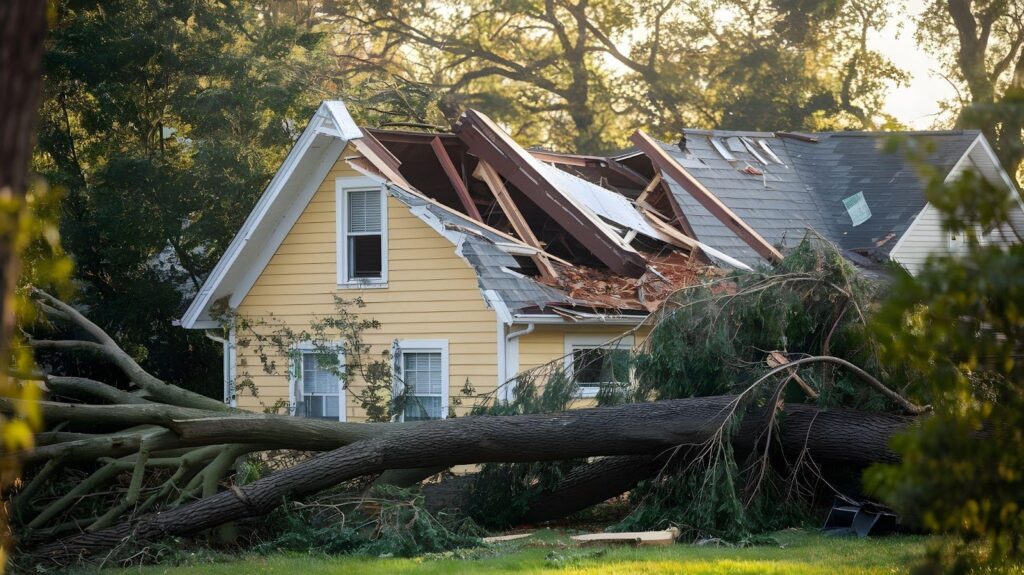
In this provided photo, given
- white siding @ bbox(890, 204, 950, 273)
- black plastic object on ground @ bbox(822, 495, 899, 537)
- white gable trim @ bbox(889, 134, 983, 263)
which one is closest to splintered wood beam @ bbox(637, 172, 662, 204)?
white gable trim @ bbox(889, 134, 983, 263)

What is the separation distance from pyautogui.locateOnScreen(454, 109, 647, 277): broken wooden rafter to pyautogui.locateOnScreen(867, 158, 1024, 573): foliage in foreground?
37.9ft

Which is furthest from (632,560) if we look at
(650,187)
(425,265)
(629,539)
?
(650,187)

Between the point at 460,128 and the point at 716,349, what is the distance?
761cm

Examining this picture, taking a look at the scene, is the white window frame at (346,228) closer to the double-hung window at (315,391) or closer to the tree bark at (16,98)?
the double-hung window at (315,391)

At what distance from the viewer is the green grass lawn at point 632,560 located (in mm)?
8805

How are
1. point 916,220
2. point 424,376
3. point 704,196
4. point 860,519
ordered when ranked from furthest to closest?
1. point 916,220
2. point 704,196
3. point 424,376
4. point 860,519

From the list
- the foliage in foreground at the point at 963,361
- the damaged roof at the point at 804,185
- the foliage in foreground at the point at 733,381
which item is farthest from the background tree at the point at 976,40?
the foliage in foreground at the point at 963,361

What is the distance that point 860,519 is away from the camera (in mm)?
10812

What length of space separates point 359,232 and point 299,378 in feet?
7.65

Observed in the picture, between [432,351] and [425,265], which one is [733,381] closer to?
[432,351]

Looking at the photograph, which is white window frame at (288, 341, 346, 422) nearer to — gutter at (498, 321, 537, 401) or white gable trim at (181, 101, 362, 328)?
white gable trim at (181, 101, 362, 328)

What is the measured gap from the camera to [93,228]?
2123 cm

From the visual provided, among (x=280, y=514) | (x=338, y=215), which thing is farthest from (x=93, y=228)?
(x=280, y=514)

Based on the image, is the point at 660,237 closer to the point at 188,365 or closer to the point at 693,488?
the point at 693,488
